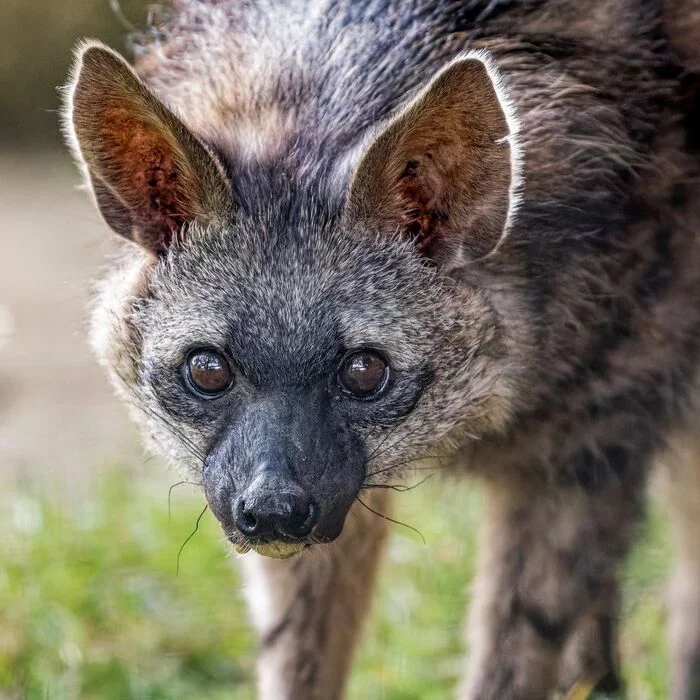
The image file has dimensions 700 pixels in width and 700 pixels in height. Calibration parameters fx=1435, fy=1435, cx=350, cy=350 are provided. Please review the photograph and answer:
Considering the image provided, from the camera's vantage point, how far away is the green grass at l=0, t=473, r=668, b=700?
486cm

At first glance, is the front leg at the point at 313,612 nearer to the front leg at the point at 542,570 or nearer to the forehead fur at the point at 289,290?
the front leg at the point at 542,570

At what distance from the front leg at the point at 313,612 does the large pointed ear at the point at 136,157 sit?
4.02ft

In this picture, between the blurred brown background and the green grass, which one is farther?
the blurred brown background

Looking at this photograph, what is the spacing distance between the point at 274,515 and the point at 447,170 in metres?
0.94

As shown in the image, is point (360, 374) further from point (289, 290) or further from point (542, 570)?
point (542, 570)

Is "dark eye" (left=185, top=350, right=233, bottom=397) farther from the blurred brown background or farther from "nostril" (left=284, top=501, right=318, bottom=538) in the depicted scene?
the blurred brown background

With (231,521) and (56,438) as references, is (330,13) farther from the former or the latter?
(56,438)

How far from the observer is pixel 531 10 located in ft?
12.7

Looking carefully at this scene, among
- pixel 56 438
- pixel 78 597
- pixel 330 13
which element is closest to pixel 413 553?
pixel 78 597

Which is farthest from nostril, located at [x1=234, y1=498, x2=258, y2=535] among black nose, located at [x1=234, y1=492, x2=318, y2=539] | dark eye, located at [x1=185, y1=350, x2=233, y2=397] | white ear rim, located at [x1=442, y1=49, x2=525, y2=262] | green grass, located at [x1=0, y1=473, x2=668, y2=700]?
green grass, located at [x1=0, y1=473, x2=668, y2=700]

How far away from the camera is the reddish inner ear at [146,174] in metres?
3.42

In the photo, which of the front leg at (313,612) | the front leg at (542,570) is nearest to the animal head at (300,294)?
the front leg at (542,570)

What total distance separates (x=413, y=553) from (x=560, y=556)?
1.63 metres

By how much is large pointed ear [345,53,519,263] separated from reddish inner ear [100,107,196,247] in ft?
1.45
